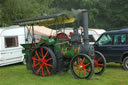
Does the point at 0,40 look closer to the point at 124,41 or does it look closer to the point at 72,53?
the point at 72,53

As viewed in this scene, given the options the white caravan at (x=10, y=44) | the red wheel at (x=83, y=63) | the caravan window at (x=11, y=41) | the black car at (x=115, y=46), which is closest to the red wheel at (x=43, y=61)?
the red wheel at (x=83, y=63)

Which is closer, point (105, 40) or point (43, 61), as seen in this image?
point (43, 61)

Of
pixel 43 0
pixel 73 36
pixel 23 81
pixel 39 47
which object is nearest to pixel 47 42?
pixel 39 47

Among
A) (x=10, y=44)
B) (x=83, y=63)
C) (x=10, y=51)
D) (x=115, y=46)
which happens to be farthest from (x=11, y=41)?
(x=115, y=46)

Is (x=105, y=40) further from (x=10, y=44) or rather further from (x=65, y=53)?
(x=10, y=44)

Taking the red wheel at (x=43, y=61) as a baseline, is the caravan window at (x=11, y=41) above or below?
above

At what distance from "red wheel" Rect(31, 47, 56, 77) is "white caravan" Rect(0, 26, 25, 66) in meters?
3.06

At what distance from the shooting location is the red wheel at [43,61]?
6695mm

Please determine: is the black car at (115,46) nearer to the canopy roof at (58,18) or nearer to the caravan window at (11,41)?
the canopy roof at (58,18)

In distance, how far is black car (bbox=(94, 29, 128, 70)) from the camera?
7.98 meters

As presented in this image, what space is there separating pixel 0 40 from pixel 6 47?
54cm

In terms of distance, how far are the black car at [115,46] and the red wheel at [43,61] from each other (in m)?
2.77

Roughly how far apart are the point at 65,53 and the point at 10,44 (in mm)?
4474

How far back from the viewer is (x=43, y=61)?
22.8ft
